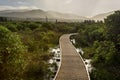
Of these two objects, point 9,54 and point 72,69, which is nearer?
point 9,54

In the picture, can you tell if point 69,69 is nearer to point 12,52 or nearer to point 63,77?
point 63,77

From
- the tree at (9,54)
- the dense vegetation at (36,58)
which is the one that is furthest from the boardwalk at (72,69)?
the tree at (9,54)

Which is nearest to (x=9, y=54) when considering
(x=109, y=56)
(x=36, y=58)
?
(x=36, y=58)

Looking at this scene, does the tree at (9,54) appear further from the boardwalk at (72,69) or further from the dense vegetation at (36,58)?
the boardwalk at (72,69)

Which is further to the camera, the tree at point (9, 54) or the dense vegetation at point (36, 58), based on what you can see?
the dense vegetation at point (36, 58)

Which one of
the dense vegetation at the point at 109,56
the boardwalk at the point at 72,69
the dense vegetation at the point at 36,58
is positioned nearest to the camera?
the dense vegetation at the point at 36,58

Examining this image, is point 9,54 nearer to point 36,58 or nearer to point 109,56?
point 36,58

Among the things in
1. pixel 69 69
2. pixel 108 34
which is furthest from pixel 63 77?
pixel 108 34

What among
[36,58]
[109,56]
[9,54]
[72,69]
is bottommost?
[36,58]

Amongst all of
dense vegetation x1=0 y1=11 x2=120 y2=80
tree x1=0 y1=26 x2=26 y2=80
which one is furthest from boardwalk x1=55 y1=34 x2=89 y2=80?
tree x1=0 y1=26 x2=26 y2=80

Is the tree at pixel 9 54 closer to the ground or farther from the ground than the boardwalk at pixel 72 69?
farther from the ground
